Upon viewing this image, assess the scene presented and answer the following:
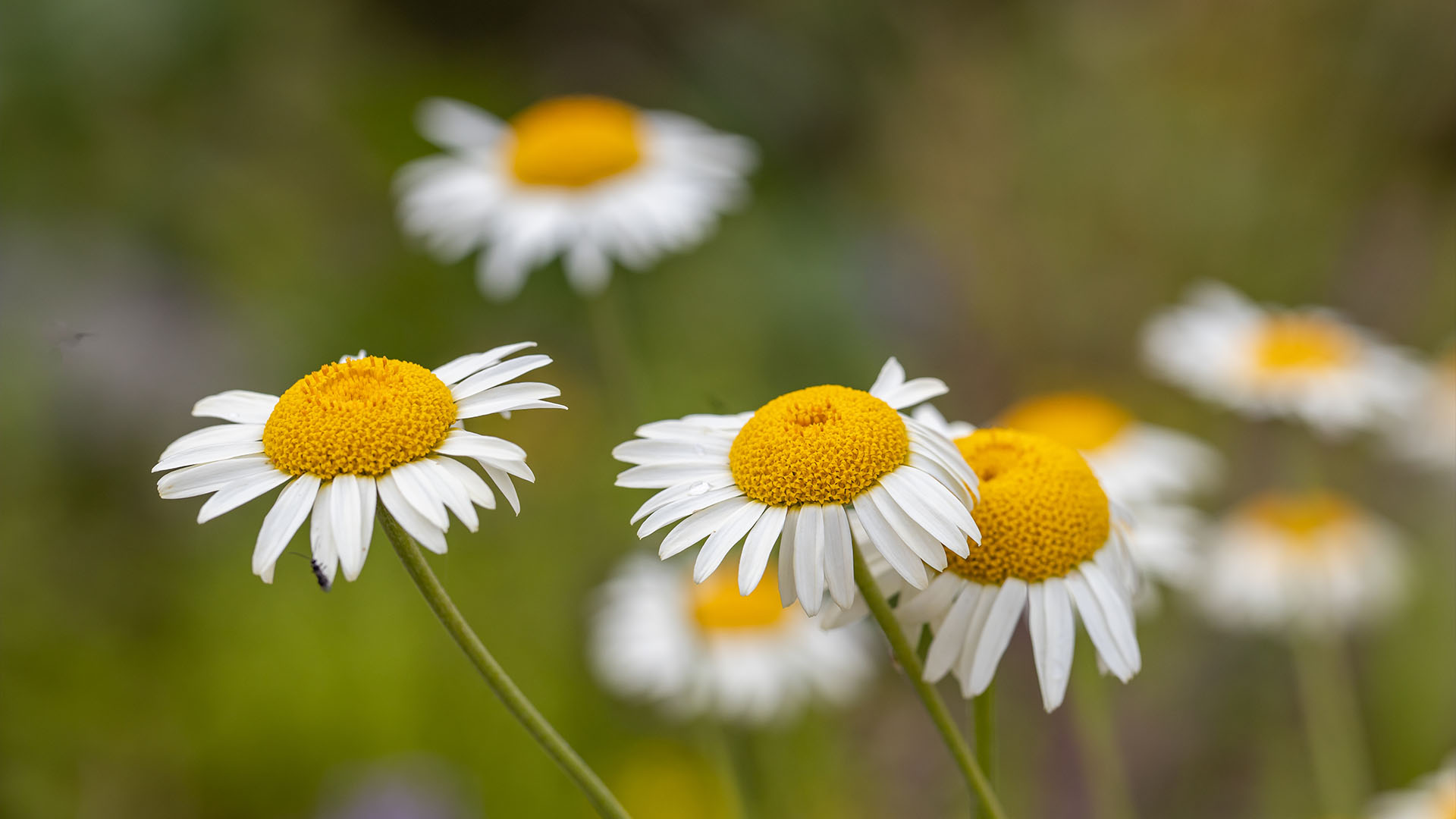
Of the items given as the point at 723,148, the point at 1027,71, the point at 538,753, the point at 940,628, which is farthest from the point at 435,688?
the point at 1027,71

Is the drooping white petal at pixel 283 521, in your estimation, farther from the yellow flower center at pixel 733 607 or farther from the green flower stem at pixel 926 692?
the yellow flower center at pixel 733 607

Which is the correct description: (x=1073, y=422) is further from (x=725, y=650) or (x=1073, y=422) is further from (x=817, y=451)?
(x=817, y=451)

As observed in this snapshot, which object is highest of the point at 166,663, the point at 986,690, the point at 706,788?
the point at 986,690

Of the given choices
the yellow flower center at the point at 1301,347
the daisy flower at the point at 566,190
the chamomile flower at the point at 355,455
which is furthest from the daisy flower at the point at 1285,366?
the chamomile flower at the point at 355,455

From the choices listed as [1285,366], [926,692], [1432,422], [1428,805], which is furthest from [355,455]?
[1432,422]

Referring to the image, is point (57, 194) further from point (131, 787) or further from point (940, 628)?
point (940, 628)

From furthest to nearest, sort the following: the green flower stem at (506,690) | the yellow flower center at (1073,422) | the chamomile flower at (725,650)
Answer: the yellow flower center at (1073,422) < the chamomile flower at (725,650) < the green flower stem at (506,690)
